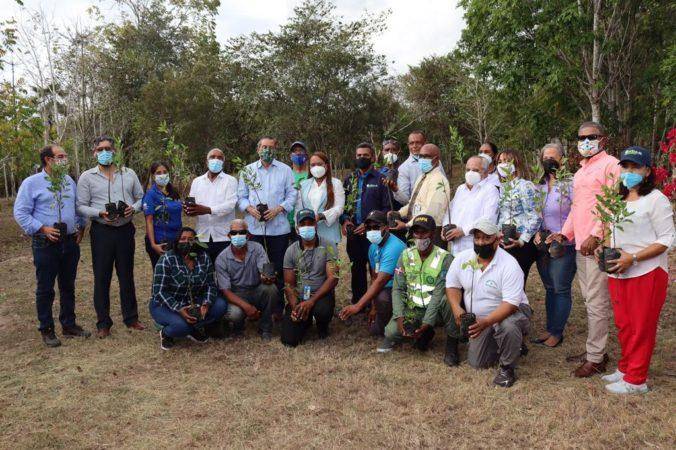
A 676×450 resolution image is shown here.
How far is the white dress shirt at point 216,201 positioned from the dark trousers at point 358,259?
158 centimetres

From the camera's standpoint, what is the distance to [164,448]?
3715 millimetres

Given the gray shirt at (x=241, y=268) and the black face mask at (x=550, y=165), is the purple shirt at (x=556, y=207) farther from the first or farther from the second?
the gray shirt at (x=241, y=268)

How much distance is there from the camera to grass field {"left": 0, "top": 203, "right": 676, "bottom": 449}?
378cm

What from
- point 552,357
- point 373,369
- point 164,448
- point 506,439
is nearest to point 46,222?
point 164,448

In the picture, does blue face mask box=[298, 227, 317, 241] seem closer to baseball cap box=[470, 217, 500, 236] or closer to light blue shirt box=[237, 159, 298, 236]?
light blue shirt box=[237, 159, 298, 236]

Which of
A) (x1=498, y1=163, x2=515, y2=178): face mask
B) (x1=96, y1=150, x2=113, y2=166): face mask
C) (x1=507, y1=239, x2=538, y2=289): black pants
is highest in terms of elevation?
(x1=96, y1=150, x2=113, y2=166): face mask

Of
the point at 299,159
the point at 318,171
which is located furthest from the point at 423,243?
the point at 299,159

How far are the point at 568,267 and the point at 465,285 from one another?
50.1 inches

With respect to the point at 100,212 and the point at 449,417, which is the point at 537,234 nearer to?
the point at 449,417

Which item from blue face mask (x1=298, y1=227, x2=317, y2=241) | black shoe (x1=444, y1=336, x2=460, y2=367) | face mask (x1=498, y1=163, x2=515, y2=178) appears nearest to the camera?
black shoe (x1=444, y1=336, x2=460, y2=367)

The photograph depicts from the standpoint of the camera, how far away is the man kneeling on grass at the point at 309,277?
19.1ft

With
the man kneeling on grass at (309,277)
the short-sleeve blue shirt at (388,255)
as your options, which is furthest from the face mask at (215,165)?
the short-sleeve blue shirt at (388,255)

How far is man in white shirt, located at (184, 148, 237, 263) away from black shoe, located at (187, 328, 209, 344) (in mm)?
933

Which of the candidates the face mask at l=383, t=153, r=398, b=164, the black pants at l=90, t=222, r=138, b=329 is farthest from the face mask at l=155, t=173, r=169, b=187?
the face mask at l=383, t=153, r=398, b=164
